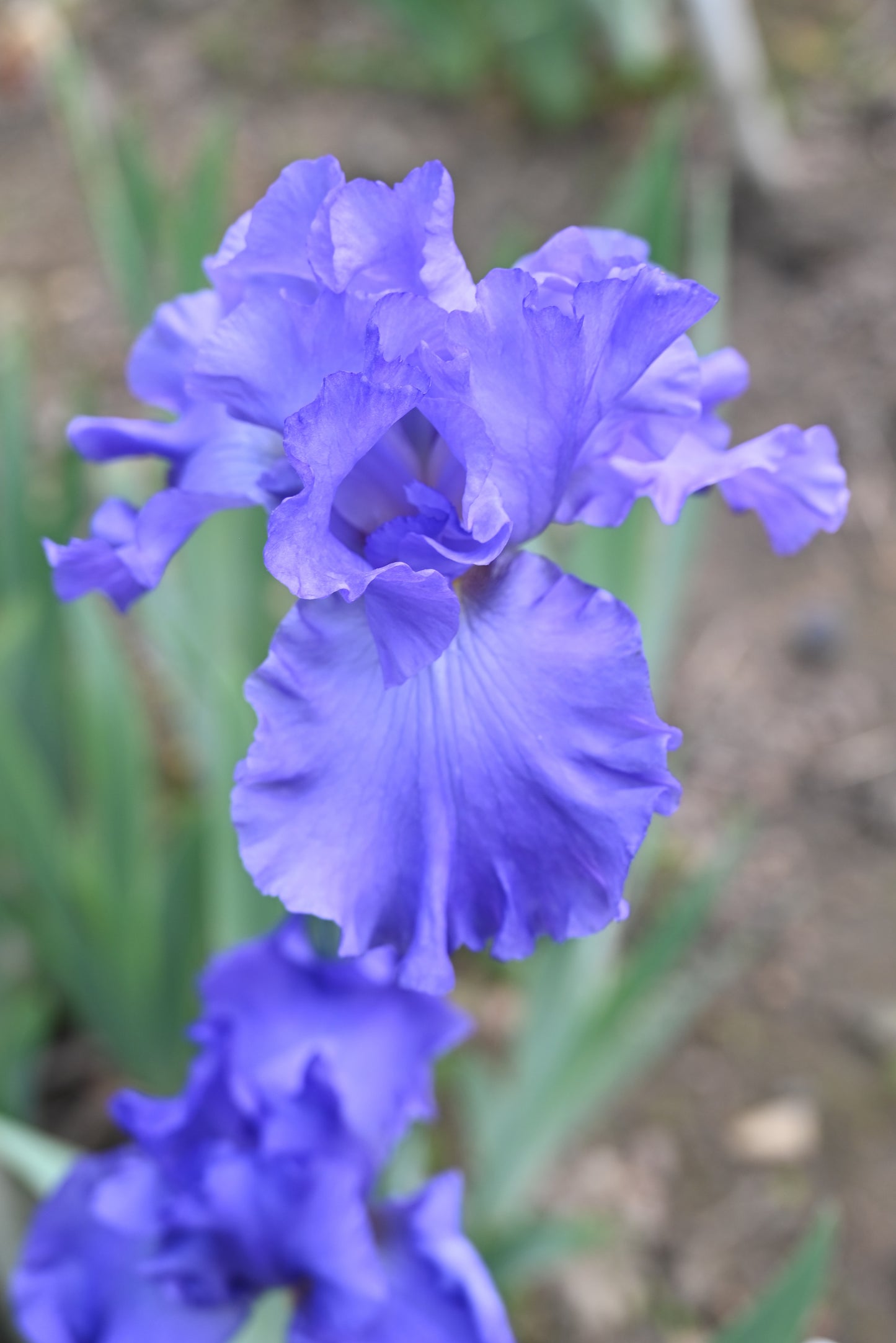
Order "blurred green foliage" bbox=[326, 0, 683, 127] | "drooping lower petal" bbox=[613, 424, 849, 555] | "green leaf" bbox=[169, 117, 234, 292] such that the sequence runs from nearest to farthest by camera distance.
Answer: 1. "drooping lower petal" bbox=[613, 424, 849, 555]
2. "green leaf" bbox=[169, 117, 234, 292]
3. "blurred green foliage" bbox=[326, 0, 683, 127]

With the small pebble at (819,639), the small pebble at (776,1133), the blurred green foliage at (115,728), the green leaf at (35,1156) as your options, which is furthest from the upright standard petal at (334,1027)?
the small pebble at (819,639)

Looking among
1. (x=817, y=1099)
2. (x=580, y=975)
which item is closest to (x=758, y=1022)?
(x=817, y=1099)

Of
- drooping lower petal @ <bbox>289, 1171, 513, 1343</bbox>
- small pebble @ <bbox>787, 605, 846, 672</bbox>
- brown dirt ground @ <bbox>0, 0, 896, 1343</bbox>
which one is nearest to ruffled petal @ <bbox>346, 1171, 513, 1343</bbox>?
drooping lower petal @ <bbox>289, 1171, 513, 1343</bbox>

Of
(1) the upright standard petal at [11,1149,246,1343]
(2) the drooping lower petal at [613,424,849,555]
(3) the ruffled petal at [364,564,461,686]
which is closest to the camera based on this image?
(3) the ruffled petal at [364,564,461,686]

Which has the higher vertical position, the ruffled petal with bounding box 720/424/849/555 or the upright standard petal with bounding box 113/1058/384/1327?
the ruffled petal with bounding box 720/424/849/555

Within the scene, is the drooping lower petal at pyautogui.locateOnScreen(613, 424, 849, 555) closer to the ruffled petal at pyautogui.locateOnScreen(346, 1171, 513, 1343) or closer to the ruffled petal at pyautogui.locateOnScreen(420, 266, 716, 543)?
the ruffled petal at pyautogui.locateOnScreen(420, 266, 716, 543)

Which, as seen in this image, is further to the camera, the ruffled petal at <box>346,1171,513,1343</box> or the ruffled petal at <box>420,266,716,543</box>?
the ruffled petal at <box>346,1171,513,1343</box>

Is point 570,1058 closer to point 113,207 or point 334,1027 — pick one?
point 334,1027
